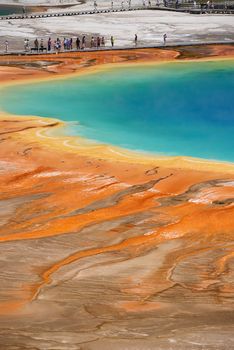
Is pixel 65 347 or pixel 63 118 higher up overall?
pixel 65 347

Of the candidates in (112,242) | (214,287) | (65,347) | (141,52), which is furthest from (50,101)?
(65,347)

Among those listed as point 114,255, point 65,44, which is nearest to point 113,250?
point 114,255

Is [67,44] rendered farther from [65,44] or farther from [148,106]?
[148,106]

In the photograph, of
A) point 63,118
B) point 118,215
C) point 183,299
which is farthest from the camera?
point 63,118

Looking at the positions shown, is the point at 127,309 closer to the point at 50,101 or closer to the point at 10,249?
the point at 10,249

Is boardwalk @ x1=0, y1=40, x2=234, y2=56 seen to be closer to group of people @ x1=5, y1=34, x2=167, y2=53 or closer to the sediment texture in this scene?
group of people @ x1=5, y1=34, x2=167, y2=53

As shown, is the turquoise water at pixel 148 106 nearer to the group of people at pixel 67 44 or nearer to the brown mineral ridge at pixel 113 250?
the brown mineral ridge at pixel 113 250

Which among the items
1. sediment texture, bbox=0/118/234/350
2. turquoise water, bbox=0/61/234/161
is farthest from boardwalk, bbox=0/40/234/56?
sediment texture, bbox=0/118/234/350
